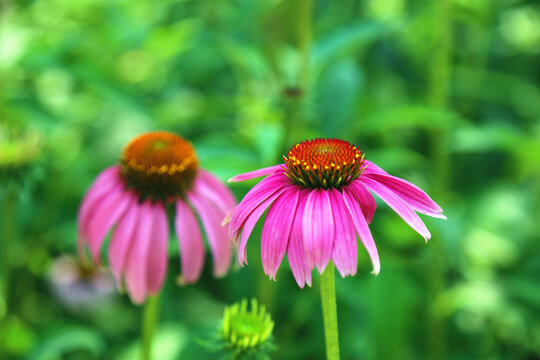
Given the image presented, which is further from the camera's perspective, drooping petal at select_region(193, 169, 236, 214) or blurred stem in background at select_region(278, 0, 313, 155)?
blurred stem in background at select_region(278, 0, 313, 155)

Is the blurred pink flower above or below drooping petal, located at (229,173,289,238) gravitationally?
above

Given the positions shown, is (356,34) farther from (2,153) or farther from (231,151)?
(2,153)

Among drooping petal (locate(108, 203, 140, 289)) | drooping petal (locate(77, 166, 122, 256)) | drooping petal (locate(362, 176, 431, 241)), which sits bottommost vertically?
drooping petal (locate(362, 176, 431, 241))

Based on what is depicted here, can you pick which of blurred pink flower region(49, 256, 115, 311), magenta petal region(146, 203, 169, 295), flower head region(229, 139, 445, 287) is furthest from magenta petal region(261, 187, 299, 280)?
blurred pink flower region(49, 256, 115, 311)

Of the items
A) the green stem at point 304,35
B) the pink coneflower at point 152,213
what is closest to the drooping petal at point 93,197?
the pink coneflower at point 152,213

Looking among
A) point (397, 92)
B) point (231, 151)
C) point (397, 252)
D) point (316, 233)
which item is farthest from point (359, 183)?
point (397, 92)

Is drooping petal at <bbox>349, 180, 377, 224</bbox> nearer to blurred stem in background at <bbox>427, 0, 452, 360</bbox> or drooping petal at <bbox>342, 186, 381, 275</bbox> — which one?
drooping petal at <bbox>342, 186, 381, 275</bbox>

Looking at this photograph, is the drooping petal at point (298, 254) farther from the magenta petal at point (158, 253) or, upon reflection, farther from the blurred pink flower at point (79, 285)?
the blurred pink flower at point (79, 285)

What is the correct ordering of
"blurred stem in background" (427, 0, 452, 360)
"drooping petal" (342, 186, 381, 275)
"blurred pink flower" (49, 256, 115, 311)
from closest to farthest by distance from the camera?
1. "drooping petal" (342, 186, 381, 275)
2. "blurred stem in background" (427, 0, 452, 360)
3. "blurred pink flower" (49, 256, 115, 311)
